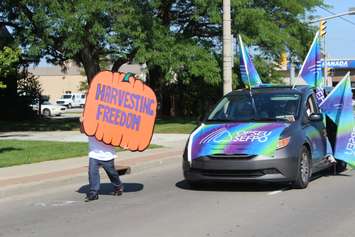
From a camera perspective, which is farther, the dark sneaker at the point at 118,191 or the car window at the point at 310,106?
the car window at the point at 310,106

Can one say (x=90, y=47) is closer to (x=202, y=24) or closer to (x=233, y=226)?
(x=202, y=24)

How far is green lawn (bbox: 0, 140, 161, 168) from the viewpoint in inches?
604

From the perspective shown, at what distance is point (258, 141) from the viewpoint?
10336 millimetres

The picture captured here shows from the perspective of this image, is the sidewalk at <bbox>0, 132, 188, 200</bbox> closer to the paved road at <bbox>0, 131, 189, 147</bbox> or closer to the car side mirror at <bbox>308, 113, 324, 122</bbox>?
the paved road at <bbox>0, 131, 189, 147</bbox>

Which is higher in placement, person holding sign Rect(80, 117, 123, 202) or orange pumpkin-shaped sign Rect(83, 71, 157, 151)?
orange pumpkin-shaped sign Rect(83, 71, 157, 151)

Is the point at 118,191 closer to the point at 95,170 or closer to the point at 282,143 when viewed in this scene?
the point at 95,170

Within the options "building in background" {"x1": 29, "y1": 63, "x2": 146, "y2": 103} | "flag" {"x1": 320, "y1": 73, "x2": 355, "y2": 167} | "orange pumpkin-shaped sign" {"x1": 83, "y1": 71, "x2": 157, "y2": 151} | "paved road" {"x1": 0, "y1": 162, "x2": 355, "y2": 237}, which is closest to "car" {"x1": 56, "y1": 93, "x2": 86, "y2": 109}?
"building in background" {"x1": 29, "y1": 63, "x2": 146, "y2": 103}

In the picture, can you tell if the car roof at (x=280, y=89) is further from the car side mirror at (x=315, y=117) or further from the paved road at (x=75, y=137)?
the paved road at (x=75, y=137)

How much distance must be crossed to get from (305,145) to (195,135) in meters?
1.88

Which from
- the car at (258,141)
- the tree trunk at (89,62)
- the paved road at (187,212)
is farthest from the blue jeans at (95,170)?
the tree trunk at (89,62)

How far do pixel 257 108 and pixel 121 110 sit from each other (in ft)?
8.19

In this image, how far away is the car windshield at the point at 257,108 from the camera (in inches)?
446

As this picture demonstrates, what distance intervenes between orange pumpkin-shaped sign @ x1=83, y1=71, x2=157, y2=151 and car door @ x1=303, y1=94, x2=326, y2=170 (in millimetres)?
2747

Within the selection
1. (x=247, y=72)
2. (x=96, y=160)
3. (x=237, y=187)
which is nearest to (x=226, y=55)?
(x=247, y=72)
